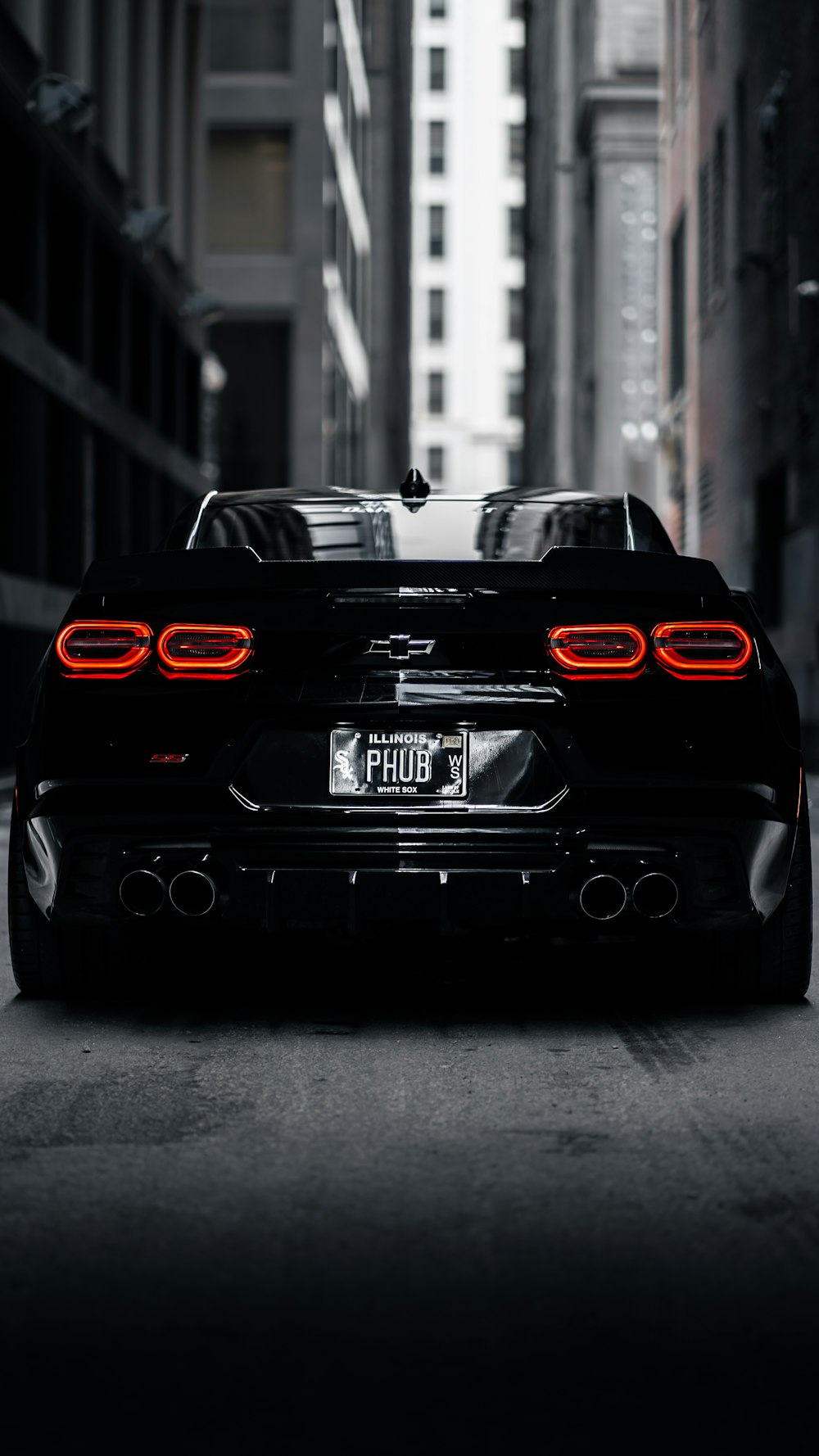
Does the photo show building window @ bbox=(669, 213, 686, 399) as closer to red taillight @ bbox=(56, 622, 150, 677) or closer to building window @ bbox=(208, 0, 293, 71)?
building window @ bbox=(208, 0, 293, 71)

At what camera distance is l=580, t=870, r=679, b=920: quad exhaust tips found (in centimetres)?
541

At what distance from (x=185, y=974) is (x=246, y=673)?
1.54 meters

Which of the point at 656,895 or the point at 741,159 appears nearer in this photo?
the point at 656,895

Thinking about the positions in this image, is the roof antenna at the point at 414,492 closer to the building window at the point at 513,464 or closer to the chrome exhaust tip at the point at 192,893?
the chrome exhaust tip at the point at 192,893

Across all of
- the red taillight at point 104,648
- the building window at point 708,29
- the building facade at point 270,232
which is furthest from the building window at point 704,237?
the red taillight at point 104,648

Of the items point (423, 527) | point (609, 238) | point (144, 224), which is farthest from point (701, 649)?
point (609, 238)

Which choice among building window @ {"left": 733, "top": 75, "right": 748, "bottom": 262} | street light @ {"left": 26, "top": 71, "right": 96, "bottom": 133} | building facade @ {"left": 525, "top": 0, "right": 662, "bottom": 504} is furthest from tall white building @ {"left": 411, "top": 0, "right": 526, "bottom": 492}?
street light @ {"left": 26, "top": 71, "right": 96, "bottom": 133}

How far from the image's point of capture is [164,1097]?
493cm

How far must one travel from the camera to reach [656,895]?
5.45 m

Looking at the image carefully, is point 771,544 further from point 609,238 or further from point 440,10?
point 440,10

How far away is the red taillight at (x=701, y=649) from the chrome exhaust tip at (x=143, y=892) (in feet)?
4.60

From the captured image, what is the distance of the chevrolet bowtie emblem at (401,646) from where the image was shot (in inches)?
213

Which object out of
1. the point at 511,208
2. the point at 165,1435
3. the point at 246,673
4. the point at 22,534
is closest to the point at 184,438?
the point at 22,534

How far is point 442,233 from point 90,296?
108m
